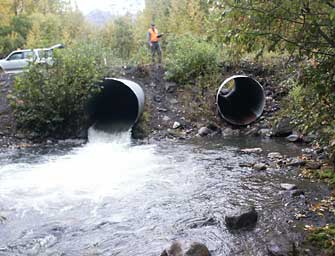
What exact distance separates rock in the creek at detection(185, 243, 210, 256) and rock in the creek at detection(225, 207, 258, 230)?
794mm

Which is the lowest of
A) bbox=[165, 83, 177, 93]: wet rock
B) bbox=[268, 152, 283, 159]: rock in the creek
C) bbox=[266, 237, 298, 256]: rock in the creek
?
bbox=[268, 152, 283, 159]: rock in the creek

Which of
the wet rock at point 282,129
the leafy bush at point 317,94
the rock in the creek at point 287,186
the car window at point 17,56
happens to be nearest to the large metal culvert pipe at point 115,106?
the wet rock at point 282,129

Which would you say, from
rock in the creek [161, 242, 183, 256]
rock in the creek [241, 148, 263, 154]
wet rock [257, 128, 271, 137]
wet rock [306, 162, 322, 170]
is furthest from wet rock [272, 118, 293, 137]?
rock in the creek [161, 242, 183, 256]

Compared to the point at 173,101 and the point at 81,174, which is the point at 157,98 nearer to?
the point at 173,101

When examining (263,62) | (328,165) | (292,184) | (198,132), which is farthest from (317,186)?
(263,62)

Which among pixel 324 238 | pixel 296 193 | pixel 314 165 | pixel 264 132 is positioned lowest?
pixel 264 132

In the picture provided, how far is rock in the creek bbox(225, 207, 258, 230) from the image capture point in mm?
5039

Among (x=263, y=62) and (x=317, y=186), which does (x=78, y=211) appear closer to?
(x=317, y=186)

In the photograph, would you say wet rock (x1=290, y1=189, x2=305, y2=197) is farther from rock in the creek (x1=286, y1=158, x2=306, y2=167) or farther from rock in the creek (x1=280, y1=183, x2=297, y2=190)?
rock in the creek (x1=286, y1=158, x2=306, y2=167)

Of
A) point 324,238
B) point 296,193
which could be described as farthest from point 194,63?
point 324,238

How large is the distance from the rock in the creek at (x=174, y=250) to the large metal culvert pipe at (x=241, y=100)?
7964 millimetres

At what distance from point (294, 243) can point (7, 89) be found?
34.8 feet

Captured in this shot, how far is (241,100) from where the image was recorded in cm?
1434

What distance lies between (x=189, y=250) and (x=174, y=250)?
16cm
